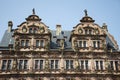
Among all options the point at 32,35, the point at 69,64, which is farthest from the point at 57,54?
the point at 32,35

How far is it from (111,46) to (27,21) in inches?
683

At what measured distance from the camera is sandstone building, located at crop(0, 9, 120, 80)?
119ft

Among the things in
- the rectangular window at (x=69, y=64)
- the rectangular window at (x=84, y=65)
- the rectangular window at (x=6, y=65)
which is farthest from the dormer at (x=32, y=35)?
the rectangular window at (x=84, y=65)

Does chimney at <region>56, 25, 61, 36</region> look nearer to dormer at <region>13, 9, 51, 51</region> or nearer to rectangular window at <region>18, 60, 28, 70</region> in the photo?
dormer at <region>13, 9, 51, 51</region>

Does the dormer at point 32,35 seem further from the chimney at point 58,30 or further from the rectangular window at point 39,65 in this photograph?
the chimney at point 58,30

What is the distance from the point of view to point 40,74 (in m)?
36.1

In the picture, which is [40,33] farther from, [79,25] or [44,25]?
[79,25]

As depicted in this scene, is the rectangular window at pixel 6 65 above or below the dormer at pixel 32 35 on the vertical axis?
below

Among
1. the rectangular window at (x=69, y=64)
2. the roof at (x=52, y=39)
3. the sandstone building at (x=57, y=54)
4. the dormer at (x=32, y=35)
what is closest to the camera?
the sandstone building at (x=57, y=54)

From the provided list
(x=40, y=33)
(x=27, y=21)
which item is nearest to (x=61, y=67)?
(x=40, y=33)

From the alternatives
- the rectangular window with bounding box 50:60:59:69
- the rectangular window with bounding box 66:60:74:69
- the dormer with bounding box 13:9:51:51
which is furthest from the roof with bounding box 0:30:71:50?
the rectangular window with bounding box 50:60:59:69

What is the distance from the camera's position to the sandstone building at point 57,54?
36.4 metres

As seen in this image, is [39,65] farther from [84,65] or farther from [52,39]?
[84,65]

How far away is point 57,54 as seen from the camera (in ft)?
125
